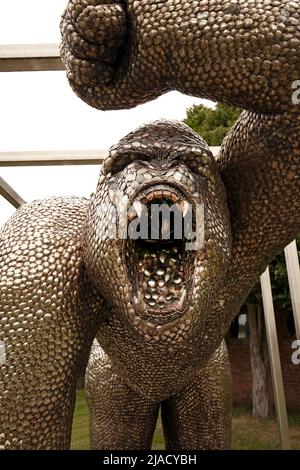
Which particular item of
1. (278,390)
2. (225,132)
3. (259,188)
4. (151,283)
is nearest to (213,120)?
(225,132)

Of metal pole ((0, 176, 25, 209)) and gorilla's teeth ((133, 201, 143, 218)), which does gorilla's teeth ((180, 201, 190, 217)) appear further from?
metal pole ((0, 176, 25, 209))

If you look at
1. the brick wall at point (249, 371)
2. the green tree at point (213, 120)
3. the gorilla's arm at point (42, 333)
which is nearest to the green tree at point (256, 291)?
the green tree at point (213, 120)

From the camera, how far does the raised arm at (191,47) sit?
71 centimetres

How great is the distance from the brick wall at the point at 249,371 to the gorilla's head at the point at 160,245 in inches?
258

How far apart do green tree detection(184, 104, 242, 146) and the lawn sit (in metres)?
3.05

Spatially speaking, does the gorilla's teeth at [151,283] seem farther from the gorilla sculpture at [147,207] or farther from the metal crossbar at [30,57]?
the metal crossbar at [30,57]

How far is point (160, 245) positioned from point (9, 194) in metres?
2.19

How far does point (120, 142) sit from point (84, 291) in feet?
0.88

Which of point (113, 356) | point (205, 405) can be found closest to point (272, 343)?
point (205, 405)

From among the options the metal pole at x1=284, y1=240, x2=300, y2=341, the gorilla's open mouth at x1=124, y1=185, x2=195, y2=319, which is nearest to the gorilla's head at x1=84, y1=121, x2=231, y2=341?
the gorilla's open mouth at x1=124, y1=185, x2=195, y2=319

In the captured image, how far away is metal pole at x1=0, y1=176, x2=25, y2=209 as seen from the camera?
106 inches

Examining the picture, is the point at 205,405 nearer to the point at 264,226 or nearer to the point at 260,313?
the point at 264,226

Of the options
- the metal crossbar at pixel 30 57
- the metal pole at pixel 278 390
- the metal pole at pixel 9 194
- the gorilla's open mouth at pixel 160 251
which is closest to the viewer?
the gorilla's open mouth at pixel 160 251

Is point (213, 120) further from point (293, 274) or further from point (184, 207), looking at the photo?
point (184, 207)
